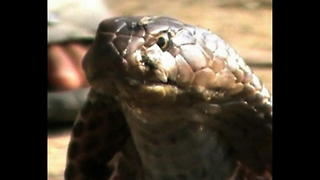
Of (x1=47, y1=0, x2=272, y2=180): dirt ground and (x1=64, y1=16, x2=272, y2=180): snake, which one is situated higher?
(x1=64, y1=16, x2=272, y2=180): snake

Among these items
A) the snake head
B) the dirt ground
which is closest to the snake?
the snake head

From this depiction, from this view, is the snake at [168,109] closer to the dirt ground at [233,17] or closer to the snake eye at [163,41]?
the snake eye at [163,41]

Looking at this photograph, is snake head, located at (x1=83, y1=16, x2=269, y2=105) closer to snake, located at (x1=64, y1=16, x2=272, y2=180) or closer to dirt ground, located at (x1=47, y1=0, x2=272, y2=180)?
snake, located at (x1=64, y1=16, x2=272, y2=180)

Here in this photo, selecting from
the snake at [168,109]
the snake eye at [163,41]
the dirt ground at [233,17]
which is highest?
the snake eye at [163,41]

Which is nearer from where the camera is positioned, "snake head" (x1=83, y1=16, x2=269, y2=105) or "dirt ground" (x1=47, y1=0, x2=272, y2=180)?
"snake head" (x1=83, y1=16, x2=269, y2=105)

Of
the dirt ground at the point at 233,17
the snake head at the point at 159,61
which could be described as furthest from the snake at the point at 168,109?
the dirt ground at the point at 233,17
